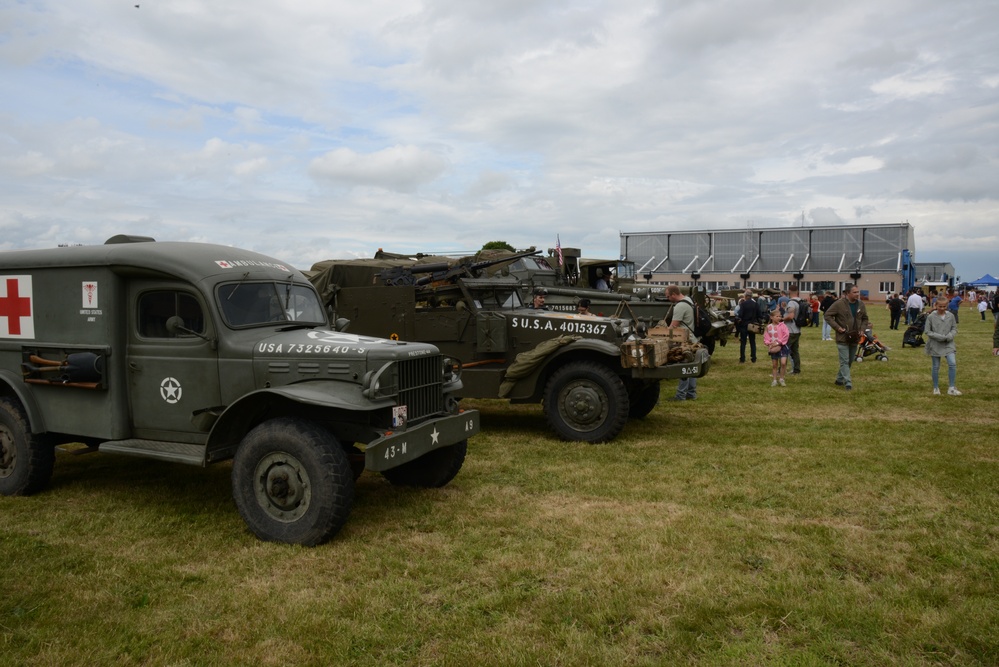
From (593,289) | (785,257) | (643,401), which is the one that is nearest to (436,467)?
(643,401)

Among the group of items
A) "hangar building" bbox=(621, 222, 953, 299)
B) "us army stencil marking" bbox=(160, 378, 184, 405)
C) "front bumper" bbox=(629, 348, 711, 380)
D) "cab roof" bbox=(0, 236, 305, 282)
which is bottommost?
"front bumper" bbox=(629, 348, 711, 380)

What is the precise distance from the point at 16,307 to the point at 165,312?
Result: 1534 mm

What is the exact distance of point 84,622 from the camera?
12.5 ft

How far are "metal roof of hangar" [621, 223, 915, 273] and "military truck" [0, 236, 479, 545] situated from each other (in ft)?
171

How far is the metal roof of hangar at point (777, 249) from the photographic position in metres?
57.2

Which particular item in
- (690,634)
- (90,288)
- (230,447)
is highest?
(90,288)

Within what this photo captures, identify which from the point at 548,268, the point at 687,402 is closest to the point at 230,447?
the point at 687,402

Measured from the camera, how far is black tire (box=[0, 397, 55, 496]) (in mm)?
5902

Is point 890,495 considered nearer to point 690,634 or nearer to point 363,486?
point 690,634

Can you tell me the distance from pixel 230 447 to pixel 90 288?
5.70 feet

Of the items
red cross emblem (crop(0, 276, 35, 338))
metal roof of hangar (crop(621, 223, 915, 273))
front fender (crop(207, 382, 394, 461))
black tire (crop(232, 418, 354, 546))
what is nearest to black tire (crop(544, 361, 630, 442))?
front fender (crop(207, 382, 394, 461))

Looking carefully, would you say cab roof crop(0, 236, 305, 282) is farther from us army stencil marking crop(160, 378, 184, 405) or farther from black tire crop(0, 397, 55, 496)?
black tire crop(0, 397, 55, 496)

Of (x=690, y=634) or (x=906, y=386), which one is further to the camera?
(x=906, y=386)

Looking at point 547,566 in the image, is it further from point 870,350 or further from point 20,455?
point 870,350
